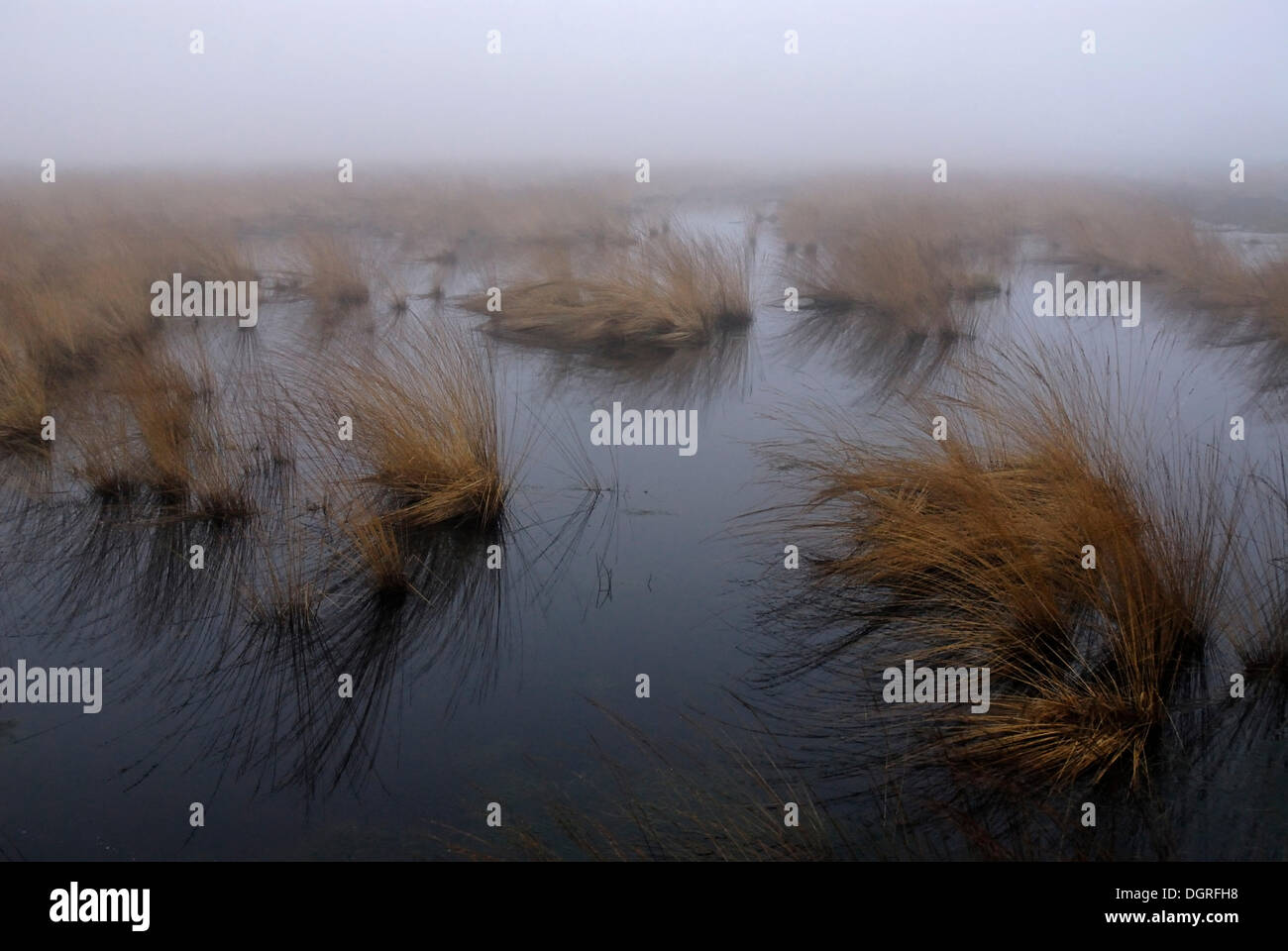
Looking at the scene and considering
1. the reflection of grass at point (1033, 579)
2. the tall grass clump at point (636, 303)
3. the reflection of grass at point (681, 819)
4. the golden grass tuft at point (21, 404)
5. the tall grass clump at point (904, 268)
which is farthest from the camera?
the tall grass clump at point (904, 268)

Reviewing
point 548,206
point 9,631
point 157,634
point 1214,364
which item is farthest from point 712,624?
point 548,206

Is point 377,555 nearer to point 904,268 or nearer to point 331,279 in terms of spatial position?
point 331,279

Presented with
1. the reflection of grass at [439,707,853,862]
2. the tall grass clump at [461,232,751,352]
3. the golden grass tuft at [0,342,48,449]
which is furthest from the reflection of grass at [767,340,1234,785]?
the golden grass tuft at [0,342,48,449]

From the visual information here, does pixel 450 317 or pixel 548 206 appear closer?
pixel 450 317

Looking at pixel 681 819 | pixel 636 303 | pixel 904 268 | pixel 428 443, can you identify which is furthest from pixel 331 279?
pixel 681 819

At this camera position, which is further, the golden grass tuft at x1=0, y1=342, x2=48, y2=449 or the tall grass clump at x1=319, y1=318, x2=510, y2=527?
the golden grass tuft at x1=0, y1=342, x2=48, y2=449

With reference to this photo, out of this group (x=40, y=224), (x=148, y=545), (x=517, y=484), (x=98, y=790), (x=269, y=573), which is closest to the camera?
(x=98, y=790)

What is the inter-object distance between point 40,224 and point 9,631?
862cm

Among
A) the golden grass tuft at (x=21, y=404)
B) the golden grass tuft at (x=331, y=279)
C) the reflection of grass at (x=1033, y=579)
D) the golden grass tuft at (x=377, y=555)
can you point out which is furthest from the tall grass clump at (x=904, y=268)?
the golden grass tuft at (x=21, y=404)

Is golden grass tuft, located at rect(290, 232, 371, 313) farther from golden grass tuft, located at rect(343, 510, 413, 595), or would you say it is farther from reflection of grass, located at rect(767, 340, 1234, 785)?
reflection of grass, located at rect(767, 340, 1234, 785)

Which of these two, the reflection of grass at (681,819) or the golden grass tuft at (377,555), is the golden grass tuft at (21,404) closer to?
the golden grass tuft at (377,555)

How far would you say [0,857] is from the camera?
1.98m
